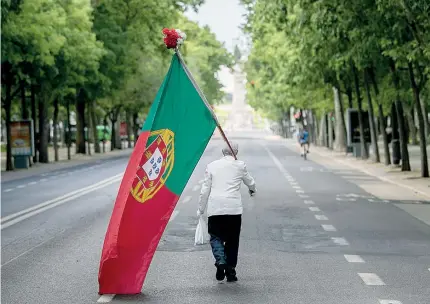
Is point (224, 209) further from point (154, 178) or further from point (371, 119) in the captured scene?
point (371, 119)

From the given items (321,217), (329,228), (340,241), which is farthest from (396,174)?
(340,241)

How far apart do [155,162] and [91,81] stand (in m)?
47.8

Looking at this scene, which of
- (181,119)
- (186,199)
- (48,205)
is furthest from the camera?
(186,199)

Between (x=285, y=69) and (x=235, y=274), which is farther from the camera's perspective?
(x=285, y=69)

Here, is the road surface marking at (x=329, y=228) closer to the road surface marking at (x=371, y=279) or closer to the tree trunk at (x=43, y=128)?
the road surface marking at (x=371, y=279)

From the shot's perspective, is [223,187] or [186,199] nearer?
[223,187]

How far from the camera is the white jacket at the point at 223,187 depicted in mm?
11547

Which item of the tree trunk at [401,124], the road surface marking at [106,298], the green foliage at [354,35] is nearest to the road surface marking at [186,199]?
the green foliage at [354,35]

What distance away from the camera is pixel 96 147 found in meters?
73.4

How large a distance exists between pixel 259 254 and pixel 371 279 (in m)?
2.75

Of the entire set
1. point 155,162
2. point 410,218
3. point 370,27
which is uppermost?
point 370,27

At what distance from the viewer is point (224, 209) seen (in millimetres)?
11516

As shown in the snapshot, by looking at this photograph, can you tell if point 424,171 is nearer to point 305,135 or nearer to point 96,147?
point 305,135

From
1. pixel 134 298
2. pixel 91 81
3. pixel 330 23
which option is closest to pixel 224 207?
pixel 134 298
